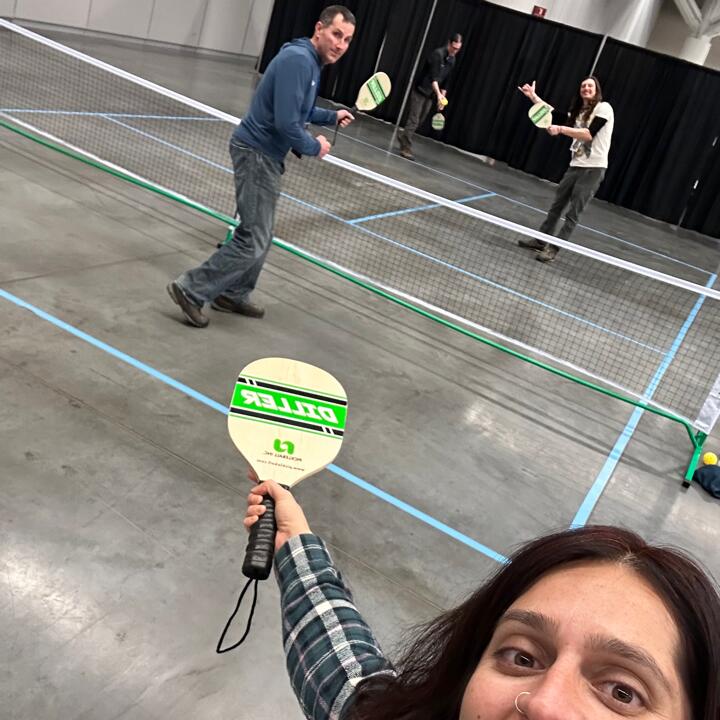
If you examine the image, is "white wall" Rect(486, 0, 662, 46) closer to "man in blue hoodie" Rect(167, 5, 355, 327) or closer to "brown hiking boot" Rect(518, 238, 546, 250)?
"brown hiking boot" Rect(518, 238, 546, 250)

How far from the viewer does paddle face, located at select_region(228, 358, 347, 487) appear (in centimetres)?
220

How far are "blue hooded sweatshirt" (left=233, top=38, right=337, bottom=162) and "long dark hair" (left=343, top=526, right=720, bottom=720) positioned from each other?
440cm

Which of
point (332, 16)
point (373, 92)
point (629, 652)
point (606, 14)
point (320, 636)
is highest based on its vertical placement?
point (606, 14)

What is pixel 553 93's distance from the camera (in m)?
17.6

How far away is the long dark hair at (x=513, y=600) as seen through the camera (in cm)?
112

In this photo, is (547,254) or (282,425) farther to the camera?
(547,254)

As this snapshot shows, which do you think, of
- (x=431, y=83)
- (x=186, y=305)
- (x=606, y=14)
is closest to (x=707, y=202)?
(x=431, y=83)

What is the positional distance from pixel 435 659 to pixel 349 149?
1354 centimetres

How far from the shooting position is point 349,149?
46.7ft

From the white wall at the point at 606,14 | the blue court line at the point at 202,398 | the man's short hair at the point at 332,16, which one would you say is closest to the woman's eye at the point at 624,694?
the blue court line at the point at 202,398

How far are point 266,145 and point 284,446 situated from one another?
12.3 feet

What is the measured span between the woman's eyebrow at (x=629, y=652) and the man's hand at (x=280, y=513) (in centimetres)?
91

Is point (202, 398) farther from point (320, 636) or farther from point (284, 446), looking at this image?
point (320, 636)

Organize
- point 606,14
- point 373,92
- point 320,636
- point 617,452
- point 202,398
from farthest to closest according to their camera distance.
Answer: point 606,14
point 373,92
point 617,452
point 202,398
point 320,636
